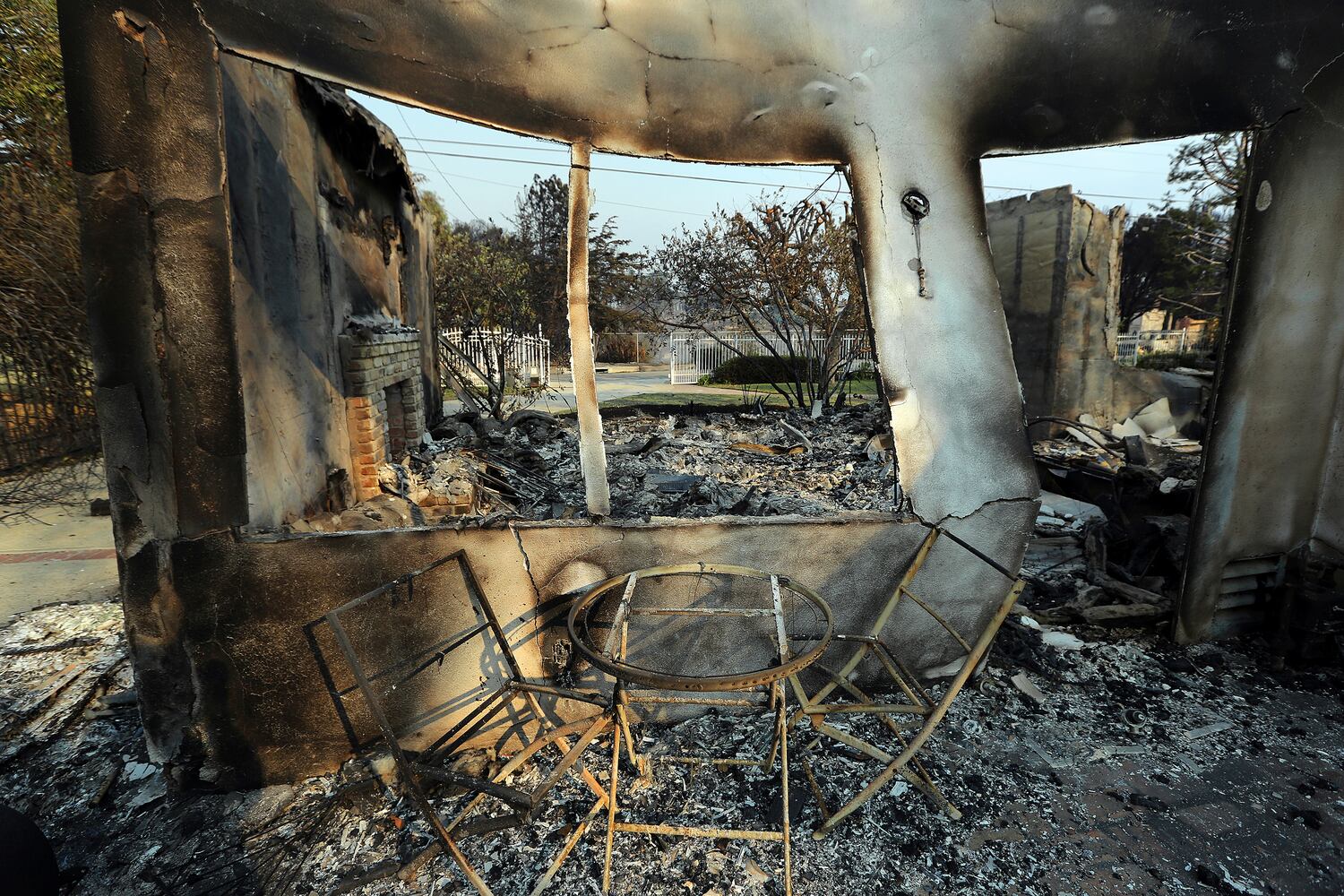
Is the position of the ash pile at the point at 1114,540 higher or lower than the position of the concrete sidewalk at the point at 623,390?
lower

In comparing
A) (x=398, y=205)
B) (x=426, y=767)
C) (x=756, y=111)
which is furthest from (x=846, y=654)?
(x=398, y=205)

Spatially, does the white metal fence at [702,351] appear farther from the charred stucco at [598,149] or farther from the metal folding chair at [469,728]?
the metal folding chair at [469,728]

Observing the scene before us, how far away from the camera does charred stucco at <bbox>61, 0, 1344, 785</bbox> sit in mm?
2494

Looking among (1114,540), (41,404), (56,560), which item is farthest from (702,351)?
(56,560)

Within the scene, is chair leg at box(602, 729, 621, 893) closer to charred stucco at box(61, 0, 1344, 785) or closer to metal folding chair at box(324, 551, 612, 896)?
metal folding chair at box(324, 551, 612, 896)

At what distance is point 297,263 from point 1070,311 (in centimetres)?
1125

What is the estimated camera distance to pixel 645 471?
23.0 ft

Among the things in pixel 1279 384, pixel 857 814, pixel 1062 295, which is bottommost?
pixel 857 814

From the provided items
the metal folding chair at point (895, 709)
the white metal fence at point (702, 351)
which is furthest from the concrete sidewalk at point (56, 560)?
the white metal fence at point (702, 351)

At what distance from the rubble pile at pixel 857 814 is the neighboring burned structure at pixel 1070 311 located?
7.83 meters

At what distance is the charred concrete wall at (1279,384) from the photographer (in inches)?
135

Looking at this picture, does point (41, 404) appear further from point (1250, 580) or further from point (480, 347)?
point (1250, 580)

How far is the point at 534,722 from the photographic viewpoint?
319cm

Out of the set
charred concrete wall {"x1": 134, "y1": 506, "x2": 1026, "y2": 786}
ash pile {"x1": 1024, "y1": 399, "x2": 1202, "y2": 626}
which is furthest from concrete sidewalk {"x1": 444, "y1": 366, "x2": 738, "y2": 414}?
charred concrete wall {"x1": 134, "y1": 506, "x2": 1026, "y2": 786}
